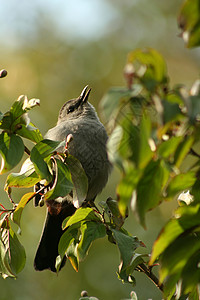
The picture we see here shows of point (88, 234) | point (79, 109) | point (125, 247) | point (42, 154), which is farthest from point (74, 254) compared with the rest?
point (79, 109)

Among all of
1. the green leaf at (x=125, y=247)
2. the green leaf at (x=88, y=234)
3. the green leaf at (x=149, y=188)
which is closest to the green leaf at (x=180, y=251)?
the green leaf at (x=149, y=188)

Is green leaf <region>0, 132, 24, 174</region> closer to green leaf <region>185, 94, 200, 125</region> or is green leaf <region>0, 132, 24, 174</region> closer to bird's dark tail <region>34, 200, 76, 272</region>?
green leaf <region>185, 94, 200, 125</region>

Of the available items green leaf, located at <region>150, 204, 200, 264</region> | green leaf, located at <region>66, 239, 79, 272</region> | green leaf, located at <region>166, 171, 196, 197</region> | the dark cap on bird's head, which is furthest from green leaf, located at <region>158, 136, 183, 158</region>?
the dark cap on bird's head

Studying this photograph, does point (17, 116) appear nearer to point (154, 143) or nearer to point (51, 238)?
point (154, 143)

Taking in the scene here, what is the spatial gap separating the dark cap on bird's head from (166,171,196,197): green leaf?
3086 millimetres

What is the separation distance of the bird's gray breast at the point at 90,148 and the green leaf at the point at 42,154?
5.37ft

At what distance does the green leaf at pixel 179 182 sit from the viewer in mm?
1483

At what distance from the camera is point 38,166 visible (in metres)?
2.13

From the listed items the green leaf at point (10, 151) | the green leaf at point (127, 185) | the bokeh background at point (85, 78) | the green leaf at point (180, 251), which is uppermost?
the green leaf at point (127, 185)

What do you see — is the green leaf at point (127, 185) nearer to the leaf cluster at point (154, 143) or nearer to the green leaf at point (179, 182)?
the leaf cluster at point (154, 143)

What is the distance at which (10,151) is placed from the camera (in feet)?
6.84

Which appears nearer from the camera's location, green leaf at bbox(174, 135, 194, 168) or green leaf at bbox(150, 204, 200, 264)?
green leaf at bbox(174, 135, 194, 168)

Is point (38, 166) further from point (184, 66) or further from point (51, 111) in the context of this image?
point (184, 66)

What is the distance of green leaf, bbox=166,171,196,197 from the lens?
148 cm
